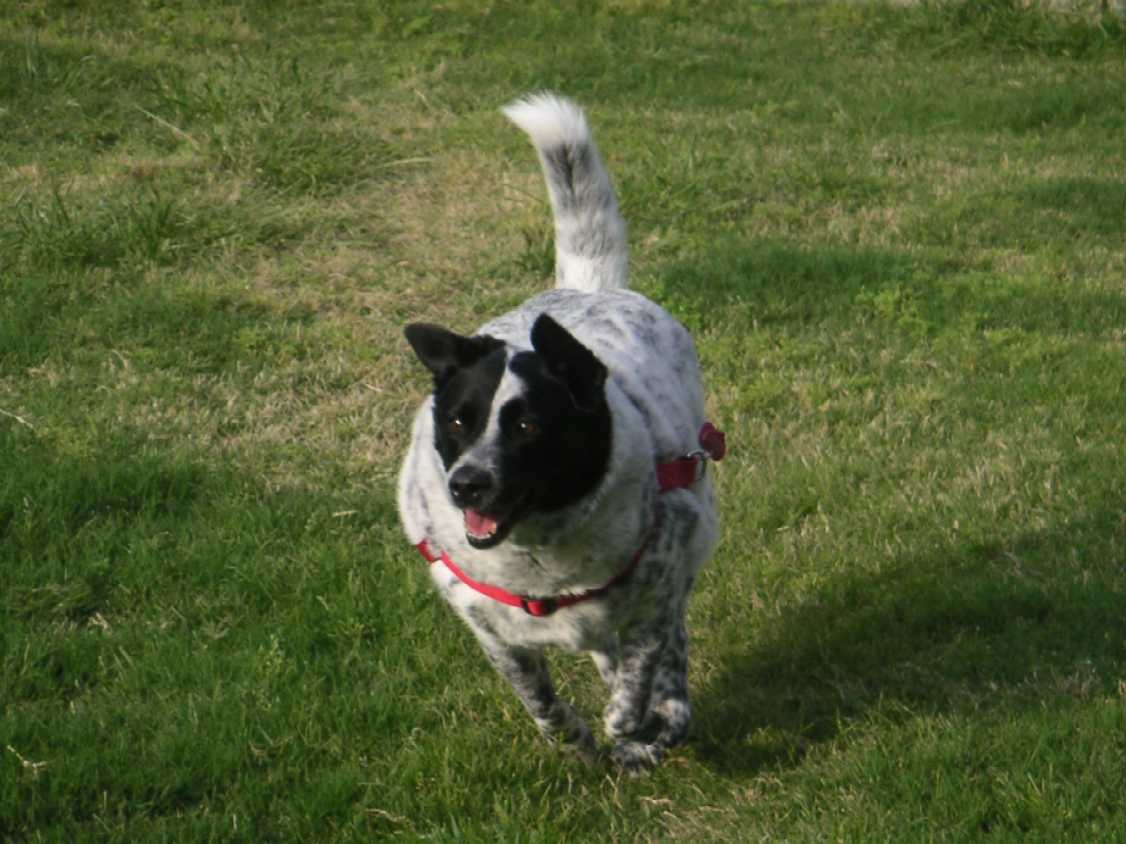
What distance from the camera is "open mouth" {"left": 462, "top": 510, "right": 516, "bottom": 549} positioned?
3887mm

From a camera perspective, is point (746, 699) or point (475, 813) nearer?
point (475, 813)

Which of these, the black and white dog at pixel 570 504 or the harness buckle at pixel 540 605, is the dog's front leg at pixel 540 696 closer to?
the black and white dog at pixel 570 504

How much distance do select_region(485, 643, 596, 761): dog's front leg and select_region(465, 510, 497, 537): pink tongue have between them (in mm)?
578

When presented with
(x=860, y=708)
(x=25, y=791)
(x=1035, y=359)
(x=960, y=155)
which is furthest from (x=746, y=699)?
(x=960, y=155)

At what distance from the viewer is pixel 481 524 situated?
3.91m

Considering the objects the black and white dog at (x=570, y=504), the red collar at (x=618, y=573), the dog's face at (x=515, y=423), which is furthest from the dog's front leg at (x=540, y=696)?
the dog's face at (x=515, y=423)

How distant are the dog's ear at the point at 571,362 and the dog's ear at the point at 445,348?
0.62ft

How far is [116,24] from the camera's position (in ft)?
42.3

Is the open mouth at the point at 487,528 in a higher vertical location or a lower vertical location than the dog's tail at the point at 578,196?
lower

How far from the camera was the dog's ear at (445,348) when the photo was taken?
4.08 metres

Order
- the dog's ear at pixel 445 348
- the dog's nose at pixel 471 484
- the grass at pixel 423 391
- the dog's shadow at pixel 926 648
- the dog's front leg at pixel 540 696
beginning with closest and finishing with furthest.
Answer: the dog's nose at pixel 471 484 < the dog's ear at pixel 445 348 < the grass at pixel 423 391 < the dog's front leg at pixel 540 696 < the dog's shadow at pixel 926 648

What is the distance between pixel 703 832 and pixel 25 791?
174 centimetres

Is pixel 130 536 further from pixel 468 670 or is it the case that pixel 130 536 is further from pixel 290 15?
pixel 290 15

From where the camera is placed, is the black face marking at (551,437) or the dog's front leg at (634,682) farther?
the dog's front leg at (634,682)
